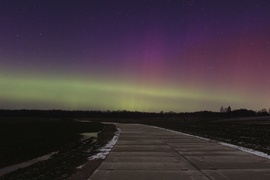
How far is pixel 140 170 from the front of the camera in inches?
565

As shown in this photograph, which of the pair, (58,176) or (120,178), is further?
(58,176)

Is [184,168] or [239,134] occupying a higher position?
[239,134]

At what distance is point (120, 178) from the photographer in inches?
493

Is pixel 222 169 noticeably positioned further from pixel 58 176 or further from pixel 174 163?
pixel 58 176

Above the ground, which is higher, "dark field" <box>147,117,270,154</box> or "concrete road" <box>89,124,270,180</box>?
"dark field" <box>147,117,270,154</box>

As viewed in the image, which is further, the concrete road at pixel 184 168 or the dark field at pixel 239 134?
the dark field at pixel 239 134

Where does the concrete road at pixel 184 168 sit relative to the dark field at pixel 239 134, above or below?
below

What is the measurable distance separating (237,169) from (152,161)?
4.00 m

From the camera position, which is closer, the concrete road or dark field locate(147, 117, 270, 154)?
the concrete road

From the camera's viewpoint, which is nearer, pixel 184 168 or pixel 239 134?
pixel 184 168

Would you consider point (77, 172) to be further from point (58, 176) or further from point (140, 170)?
point (140, 170)

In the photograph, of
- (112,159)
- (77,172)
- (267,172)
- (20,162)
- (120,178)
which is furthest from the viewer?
(20,162)

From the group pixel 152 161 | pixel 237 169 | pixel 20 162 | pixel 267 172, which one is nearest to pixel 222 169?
pixel 237 169

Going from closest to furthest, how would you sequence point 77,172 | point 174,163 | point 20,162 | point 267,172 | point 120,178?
point 120,178, point 267,172, point 77,172, point 174,163, point 20,162
